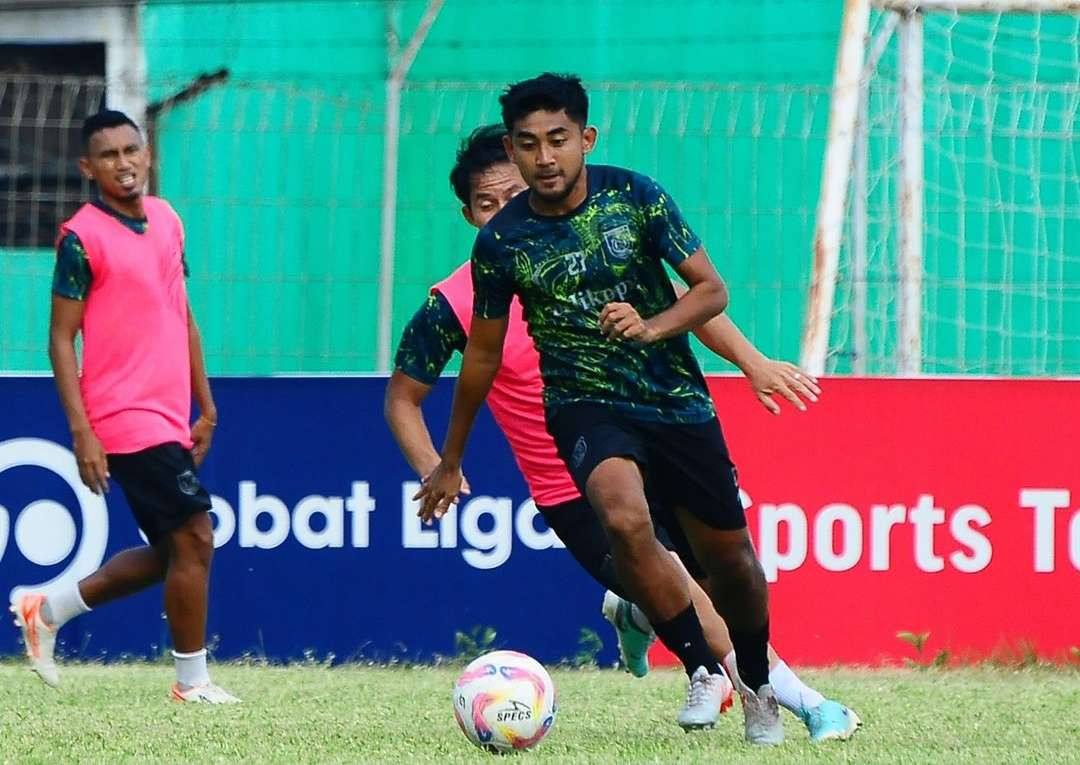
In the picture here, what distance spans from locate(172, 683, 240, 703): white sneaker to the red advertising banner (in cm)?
213

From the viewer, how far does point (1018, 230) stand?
9805mm

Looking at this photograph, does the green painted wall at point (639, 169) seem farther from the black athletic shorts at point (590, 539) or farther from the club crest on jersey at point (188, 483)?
the black athletic shorts at point (590, 539)

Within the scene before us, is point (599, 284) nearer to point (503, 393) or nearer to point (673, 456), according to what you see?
point (673, 456)

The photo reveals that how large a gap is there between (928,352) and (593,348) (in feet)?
13.2

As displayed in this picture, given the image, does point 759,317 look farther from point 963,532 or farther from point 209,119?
point 209,119

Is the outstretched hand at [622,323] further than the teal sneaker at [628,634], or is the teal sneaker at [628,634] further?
the teal sneaker at [628,634]

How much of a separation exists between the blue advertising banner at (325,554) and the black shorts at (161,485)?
1.59 m

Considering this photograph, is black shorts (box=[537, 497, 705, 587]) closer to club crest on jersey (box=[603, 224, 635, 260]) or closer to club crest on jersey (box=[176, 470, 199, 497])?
club crest on jersey (box=[603, 224, 635, 260])

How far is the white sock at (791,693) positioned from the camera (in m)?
5.72

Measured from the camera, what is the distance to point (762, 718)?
5.64m

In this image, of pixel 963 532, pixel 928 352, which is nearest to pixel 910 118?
pixel 928 352

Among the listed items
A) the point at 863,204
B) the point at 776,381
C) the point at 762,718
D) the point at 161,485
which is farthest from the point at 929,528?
the point at 161,485

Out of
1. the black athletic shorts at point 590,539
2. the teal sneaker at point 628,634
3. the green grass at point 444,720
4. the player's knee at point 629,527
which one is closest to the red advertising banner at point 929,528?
the green grass at point 444,720

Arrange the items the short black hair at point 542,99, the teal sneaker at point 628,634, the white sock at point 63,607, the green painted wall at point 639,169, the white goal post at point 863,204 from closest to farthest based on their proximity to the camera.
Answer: the short black hair at point 542,99, the teal sneaker at point 628,634, the white sock at point 63,607, the white goal post at point 863,204, the green painted wall at point 639,169
